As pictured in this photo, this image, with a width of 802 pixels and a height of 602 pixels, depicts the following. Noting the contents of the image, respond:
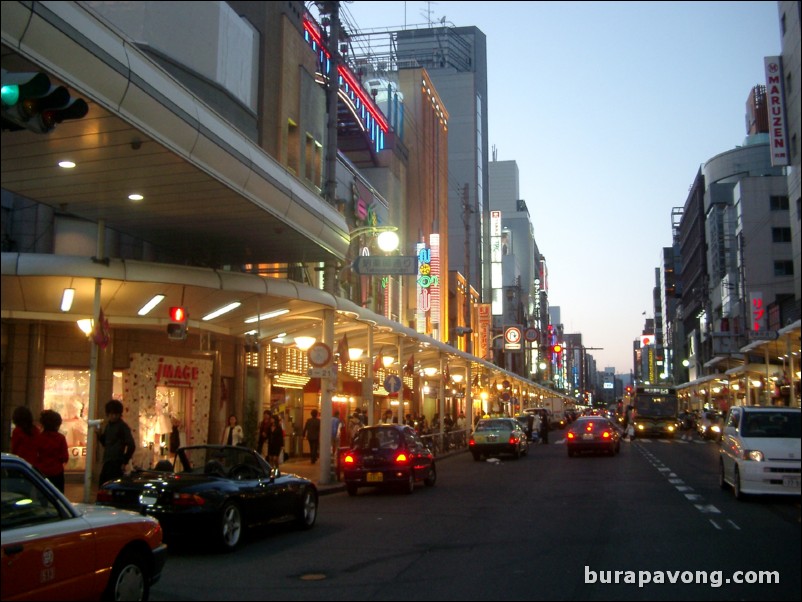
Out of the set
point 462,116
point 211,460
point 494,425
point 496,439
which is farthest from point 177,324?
point 462,116

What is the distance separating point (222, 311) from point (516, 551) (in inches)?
445

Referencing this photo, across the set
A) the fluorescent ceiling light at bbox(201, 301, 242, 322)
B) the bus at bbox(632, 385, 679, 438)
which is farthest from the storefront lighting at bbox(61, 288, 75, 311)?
the bus at bbox(632, 385, 679, 438)

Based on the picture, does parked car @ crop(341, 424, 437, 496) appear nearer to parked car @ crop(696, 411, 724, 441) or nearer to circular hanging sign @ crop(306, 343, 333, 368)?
circular hanging sign @ crop(306, 343, 333, 368)

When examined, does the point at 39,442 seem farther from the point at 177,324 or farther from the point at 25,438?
the point at 177,324

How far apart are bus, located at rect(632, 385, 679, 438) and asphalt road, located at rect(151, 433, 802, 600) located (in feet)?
117

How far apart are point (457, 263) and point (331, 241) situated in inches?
2697

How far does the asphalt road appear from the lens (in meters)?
8.44

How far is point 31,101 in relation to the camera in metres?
6.82

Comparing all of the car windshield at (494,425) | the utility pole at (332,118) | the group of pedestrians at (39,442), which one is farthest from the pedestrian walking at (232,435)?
the car windshield at (494,425)

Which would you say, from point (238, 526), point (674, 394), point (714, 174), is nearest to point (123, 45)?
point (238, 526)

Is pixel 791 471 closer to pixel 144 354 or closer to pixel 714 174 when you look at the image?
pixel 144 354

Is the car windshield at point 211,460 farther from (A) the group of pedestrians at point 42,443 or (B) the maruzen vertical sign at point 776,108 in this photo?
(B) the maruzen vertical sign at point 776,108

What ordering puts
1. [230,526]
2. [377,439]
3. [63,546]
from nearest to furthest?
[63,546], [230,526], [377,439]

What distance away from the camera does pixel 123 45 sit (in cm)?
1039
